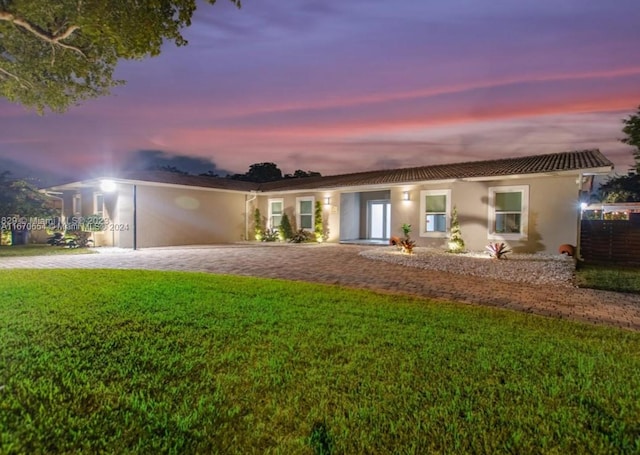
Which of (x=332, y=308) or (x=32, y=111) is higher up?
(x=32, y=111)

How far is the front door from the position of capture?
2019 centimetres

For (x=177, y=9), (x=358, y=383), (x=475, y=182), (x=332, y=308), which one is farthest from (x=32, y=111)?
(x=475, y=182)

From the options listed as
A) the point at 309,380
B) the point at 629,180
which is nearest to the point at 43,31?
the point at 309,380

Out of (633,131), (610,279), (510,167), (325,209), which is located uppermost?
(633,131)

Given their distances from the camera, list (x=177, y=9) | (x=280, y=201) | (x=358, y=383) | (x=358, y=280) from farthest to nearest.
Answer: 1. (x=280, y=201)
2. (x=358, y=280)
3. (x=177, y=9)
4. (x=358, y=383)

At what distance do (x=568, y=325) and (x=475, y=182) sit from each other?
10.1m

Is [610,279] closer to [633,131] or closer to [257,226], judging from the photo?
[257,226]

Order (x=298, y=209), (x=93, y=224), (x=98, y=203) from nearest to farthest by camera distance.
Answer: (x=93, y=224), (x=98, y=203), (x=298, y=209)

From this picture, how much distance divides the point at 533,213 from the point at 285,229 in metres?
11.4

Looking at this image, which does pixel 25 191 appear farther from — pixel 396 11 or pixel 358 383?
pixel 358 383

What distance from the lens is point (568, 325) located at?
455cm

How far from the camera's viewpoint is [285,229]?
1917cm

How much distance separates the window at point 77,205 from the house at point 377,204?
0.18 feet

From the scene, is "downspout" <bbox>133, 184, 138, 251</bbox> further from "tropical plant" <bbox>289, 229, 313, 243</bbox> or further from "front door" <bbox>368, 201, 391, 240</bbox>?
"front door" <bbox>368, 201, 391, 240</bbox>
